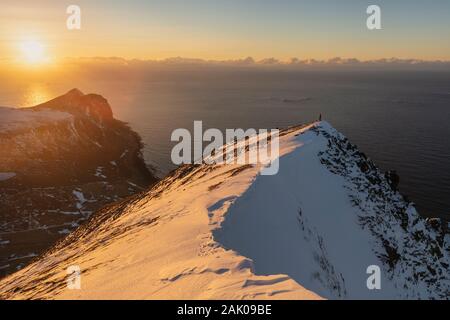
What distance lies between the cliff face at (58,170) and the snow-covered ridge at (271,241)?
1145 inches

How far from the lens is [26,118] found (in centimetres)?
12688

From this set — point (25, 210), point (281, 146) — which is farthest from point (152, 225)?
point (25, 210)

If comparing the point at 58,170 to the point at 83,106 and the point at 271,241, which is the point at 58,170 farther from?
the point at 271,241

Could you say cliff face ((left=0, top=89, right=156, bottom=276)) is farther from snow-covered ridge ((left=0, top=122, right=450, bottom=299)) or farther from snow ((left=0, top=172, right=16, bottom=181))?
snow-covered ridge ((left=0, top=122, right=450, bottom=299))

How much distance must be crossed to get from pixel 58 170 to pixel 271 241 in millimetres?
92160

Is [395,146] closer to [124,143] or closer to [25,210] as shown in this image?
[124,143]

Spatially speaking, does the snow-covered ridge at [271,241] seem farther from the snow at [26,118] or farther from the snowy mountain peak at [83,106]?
the snowy mountain peak at [83,106]

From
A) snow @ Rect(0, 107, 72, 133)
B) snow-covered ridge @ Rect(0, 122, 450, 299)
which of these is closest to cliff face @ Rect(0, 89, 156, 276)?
snow @ Rect(0, 107, 72, 133)

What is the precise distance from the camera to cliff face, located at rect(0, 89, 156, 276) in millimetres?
69688

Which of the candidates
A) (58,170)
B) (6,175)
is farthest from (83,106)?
(6,175)

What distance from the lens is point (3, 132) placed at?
111 meters

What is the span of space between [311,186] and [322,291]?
16.1 meters

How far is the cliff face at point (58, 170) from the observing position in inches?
2744

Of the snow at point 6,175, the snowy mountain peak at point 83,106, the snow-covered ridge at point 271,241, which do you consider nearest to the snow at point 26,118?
the snowy mountain peak at point 83,106
